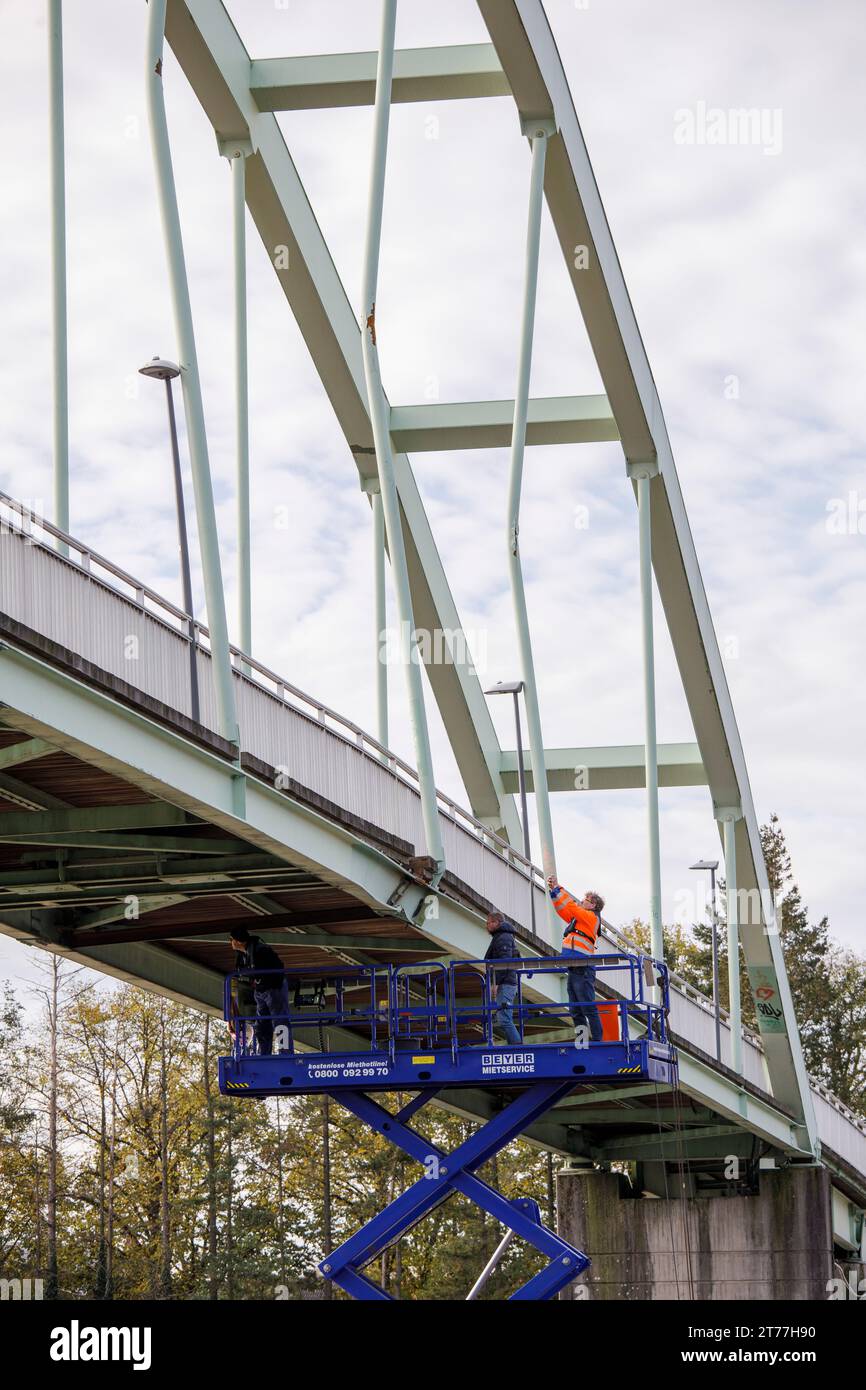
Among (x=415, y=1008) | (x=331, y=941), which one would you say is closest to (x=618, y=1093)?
(x=331, y=941)

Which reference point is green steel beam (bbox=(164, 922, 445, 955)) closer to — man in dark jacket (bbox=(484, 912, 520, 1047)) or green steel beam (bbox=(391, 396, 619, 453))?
man in dark jacket (bbox=(484, 912, 520, 1047))

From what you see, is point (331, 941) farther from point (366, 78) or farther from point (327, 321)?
point (366, 78)

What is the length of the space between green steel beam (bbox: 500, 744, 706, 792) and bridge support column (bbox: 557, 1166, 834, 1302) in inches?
338

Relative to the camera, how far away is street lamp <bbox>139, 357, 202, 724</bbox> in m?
19.3

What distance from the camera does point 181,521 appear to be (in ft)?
72.8

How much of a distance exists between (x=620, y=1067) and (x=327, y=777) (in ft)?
17.9

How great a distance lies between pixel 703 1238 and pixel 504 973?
19.3 metres

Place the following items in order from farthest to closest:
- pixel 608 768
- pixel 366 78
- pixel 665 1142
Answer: pixel 665 1142
pixel 608 768
pixel 366 78

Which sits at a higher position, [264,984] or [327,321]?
[327,321]

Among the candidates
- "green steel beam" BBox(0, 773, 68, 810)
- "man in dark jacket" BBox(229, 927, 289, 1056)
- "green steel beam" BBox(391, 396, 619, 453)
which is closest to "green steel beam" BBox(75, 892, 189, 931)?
"man in dark jacket" BBox(229, 927, 289, 1056)

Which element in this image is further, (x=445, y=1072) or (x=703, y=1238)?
(x=703, y=1238)

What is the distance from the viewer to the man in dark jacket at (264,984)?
2472cm

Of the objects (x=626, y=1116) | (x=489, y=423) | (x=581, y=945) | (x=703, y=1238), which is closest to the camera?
(x=581, y=945)
